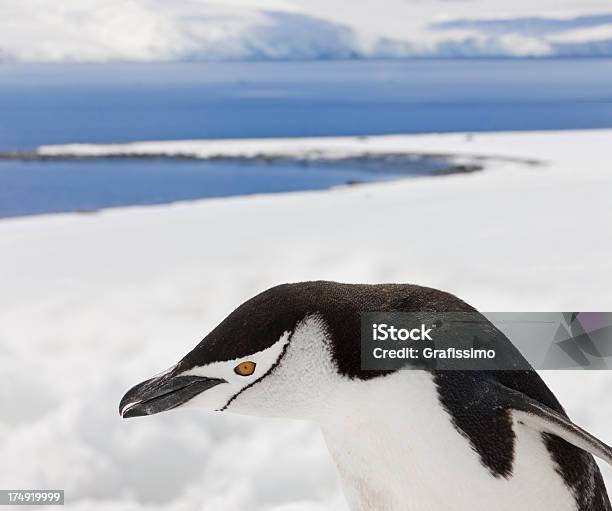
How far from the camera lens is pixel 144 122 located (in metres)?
19.8

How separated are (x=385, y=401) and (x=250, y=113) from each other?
2308 centimetres

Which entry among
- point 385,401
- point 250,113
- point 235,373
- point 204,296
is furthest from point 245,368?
point 250,113

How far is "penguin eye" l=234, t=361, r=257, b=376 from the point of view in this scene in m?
0.73

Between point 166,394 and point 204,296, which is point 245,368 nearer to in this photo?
point 166,394

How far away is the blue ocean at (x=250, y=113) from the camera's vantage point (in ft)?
25.2

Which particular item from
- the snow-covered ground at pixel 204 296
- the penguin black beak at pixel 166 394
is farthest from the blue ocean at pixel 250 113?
the penguin black beak at pixel 166 394

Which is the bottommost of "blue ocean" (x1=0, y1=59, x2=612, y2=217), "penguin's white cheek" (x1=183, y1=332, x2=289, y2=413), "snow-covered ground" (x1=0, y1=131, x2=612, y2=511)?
"blue ocean" (x1=0, y1=59, x2=612, y2=217)

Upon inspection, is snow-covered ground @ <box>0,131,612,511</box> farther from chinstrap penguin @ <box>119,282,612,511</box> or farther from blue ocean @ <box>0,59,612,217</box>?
blue ocean @ <box>0,59,612,217</box>

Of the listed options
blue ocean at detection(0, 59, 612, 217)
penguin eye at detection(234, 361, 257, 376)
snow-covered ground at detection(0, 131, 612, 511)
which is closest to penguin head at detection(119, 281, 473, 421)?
penguin eye at detection(234, 361, 257, 376)

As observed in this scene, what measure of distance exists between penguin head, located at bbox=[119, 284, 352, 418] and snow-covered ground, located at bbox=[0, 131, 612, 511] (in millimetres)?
604

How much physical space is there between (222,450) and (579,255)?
1108 millimetres

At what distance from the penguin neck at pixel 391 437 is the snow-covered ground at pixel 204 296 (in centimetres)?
51

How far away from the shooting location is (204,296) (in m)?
2.02

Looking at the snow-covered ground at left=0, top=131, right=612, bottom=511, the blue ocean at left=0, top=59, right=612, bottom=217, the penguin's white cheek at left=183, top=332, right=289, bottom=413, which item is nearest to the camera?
the penguin's white cheek at left=183, top=332, right=289, bottom=413
